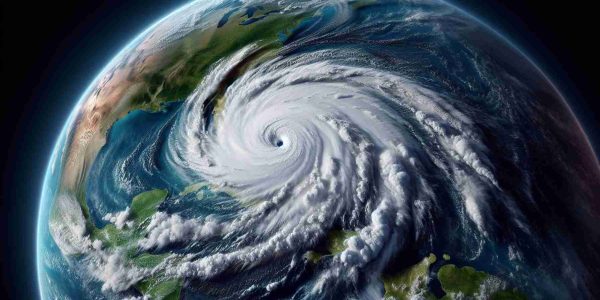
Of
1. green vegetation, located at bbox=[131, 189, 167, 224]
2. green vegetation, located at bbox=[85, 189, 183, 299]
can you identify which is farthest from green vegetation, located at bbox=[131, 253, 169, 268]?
green vegetation, located at bbox=[131, 189, 167, 224]

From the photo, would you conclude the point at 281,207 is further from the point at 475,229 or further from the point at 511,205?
the point at 511,205

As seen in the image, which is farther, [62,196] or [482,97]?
[62,196]

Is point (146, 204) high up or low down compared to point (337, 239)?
up

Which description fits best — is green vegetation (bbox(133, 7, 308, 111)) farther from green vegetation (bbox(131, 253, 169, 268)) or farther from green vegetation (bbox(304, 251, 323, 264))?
green vegetation (bbox(304, 251, 323, 264))

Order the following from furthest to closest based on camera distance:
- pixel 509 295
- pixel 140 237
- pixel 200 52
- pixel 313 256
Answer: pixel 200 52 < pixel 140 237 < pixel 313 256 < pixel 509 295

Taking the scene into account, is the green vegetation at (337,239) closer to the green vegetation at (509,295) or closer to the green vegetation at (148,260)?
the green vegetation at (509,295)

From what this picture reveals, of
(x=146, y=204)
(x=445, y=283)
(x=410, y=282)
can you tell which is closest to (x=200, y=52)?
(x=146, y=204)

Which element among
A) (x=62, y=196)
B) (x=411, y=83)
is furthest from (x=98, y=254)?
(x=411, y=83)

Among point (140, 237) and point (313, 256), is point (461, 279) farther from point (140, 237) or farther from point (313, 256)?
point (140, 237)
